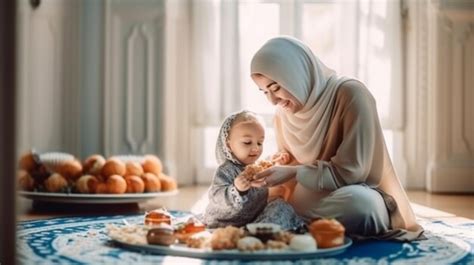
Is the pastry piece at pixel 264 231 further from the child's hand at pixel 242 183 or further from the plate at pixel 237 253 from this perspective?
the child's hand at pixel 242 183

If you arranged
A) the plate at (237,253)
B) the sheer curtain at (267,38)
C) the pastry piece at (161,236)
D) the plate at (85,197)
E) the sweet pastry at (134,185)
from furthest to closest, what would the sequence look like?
the sheer curtain at (267,38) < the sweet pastry at (134,185) < the plate at (85,197) < the pastry piece at (161,236) < the plate at (237,253)

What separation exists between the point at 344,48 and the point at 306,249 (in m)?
2.30

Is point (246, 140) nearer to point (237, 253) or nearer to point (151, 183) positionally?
point (237, 253)

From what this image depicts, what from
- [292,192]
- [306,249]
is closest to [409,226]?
[292,192]

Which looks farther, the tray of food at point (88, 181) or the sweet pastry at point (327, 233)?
the tray of food at point (88, 181)

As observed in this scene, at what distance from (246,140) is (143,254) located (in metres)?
0.43

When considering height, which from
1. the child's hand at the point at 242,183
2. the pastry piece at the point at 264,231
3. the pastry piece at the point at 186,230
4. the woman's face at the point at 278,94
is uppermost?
the woman's face at the point at 278,94

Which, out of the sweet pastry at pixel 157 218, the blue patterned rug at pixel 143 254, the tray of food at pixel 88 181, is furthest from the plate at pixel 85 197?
the sweet pastry at pixel 157 218

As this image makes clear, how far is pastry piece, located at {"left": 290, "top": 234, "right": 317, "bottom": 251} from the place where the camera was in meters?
1.50

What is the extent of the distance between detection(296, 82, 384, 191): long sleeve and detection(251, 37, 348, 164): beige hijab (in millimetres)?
60

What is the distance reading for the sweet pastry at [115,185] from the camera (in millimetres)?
2527

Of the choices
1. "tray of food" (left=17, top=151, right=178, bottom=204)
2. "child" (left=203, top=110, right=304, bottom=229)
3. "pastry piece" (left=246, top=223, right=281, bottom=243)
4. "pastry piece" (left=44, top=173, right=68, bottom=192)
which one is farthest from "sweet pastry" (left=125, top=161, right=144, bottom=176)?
"pastry piece" (left=246, top=223, right=281, bottom=243)

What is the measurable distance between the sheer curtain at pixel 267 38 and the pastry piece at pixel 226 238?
212cm

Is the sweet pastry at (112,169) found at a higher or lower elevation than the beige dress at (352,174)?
lower
